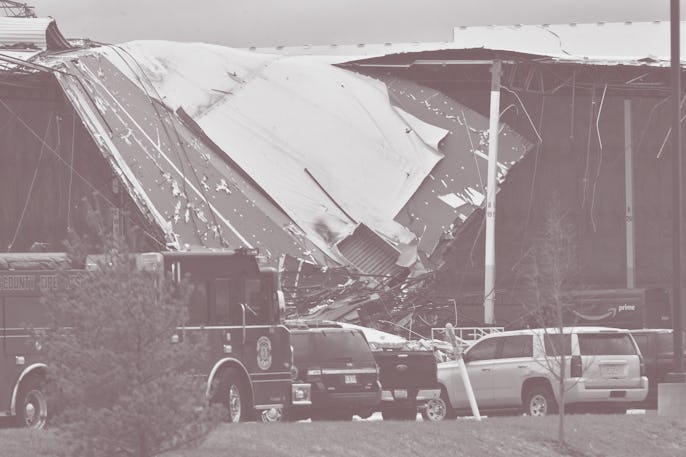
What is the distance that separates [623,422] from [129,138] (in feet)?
80.4

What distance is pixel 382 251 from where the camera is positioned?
49656mm

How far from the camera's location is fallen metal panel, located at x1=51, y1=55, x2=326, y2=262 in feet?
152

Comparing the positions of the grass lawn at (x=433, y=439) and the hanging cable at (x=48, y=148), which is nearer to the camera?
the grass lawn at (x=433, y=439)

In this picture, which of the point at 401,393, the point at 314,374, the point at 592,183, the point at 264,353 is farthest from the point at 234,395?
the point at 592,183

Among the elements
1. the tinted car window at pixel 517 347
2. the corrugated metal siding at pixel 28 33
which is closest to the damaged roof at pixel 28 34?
the corrugated metal siding at pixel 28 33

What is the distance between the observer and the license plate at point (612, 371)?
2928cm

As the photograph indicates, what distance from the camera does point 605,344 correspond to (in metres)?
29.6

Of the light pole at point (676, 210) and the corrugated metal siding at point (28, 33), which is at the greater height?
the corrugated metal siding at point (28, 33)

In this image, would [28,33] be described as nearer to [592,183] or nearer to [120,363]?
[592,183]

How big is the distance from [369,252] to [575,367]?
21.3 meters

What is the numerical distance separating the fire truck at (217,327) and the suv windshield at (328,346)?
122 cm

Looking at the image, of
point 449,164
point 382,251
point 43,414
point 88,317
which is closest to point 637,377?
point 43,414

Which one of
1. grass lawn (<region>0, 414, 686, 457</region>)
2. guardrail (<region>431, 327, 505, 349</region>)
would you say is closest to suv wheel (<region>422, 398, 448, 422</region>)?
grass lawn (<region>0, 414, 686, 457</region>)

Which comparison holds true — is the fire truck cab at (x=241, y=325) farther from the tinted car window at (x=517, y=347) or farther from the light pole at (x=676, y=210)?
the light pole at (x=676, y=210)
